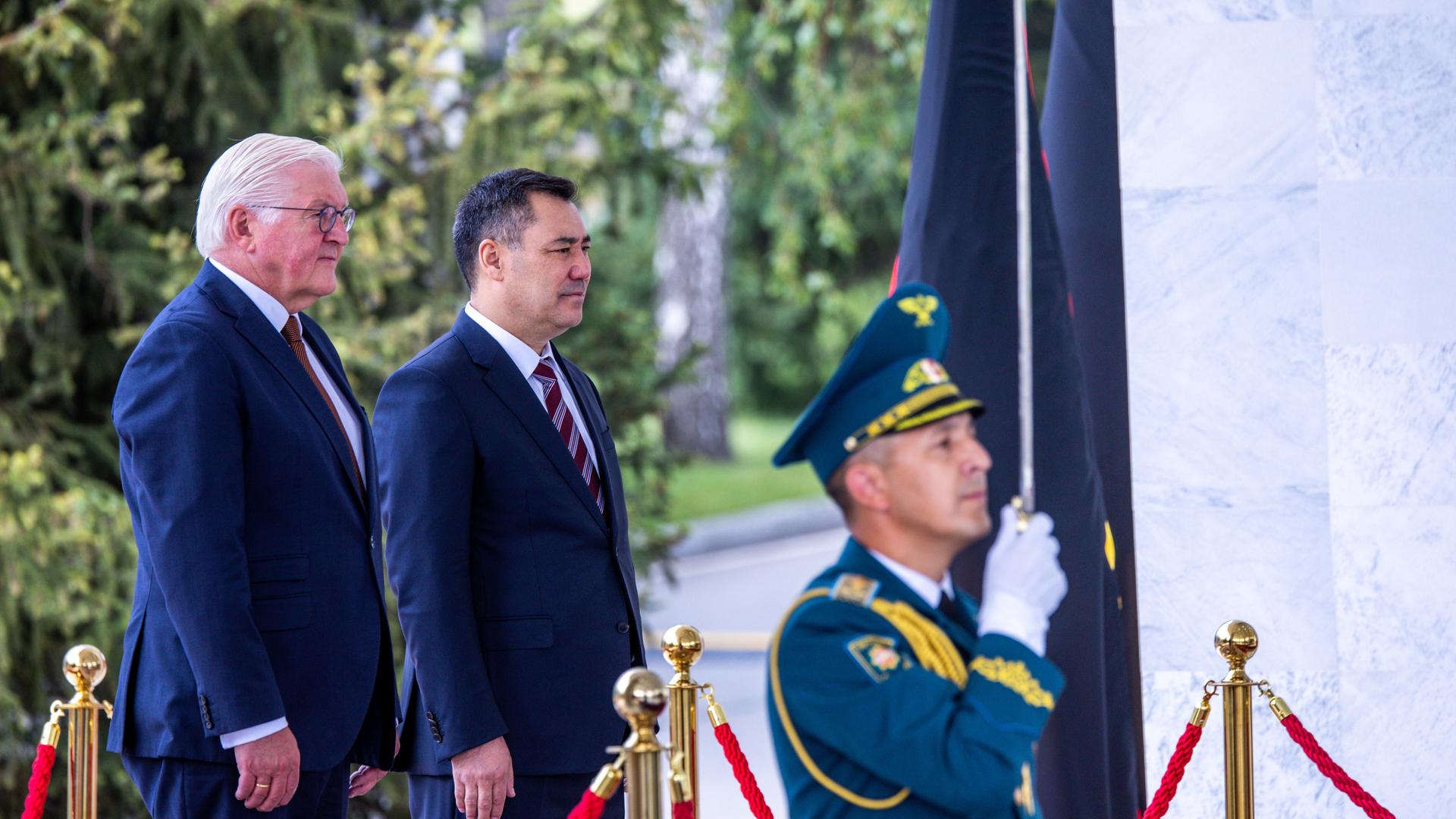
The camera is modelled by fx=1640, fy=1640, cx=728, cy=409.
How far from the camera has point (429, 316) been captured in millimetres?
6930

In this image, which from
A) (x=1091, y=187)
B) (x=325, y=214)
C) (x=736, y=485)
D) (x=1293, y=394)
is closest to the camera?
(x=325, y=214)

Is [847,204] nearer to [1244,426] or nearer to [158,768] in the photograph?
[1244,426]

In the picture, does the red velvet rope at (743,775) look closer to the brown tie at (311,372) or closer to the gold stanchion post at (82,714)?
the brown tie at (311,372)

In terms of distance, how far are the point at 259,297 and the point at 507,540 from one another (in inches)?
25.1

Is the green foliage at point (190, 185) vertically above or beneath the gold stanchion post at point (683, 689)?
above

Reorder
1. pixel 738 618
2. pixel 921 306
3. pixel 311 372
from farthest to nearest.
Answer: pixel 738 618 < pixel 311 372 < pixel 921 306

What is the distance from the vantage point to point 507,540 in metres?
3.05

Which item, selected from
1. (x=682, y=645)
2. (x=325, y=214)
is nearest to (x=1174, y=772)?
(x=682, y=645)

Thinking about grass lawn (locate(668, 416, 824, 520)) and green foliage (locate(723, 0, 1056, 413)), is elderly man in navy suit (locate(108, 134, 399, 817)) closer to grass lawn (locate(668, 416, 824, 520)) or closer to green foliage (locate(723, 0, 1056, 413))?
green foliage (locate(723, 0, 1056, 413))

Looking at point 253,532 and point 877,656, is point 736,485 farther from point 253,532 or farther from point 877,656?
point 877,656

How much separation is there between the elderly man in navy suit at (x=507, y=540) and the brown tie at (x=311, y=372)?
6 cm

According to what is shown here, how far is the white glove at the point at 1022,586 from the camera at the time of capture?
197 cm

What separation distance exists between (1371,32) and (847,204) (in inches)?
721

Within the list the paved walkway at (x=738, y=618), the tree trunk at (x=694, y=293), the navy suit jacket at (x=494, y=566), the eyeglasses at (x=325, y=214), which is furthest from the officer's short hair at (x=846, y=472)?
the tree trunk at (x=694, y=293)
